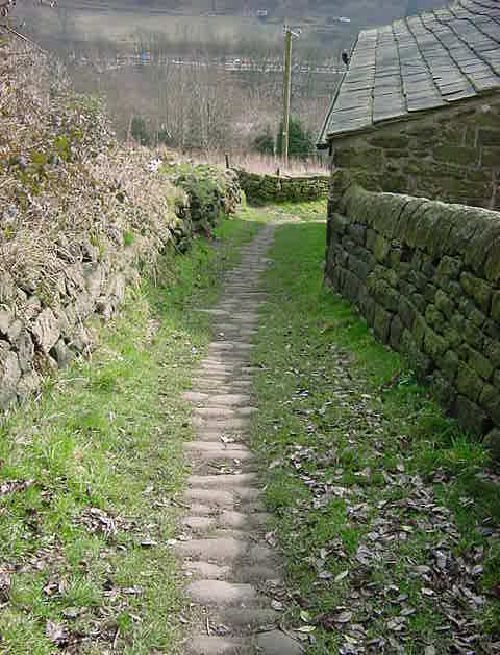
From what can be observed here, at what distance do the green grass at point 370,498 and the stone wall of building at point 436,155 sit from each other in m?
3.15

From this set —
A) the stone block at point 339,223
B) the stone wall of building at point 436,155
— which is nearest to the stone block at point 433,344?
the stone block at point 339,223

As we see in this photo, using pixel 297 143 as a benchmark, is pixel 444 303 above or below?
below

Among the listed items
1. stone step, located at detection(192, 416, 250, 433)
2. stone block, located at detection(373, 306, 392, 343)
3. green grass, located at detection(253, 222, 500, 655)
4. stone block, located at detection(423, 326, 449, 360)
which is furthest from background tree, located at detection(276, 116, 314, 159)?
stone step, located at detection(192, 416, 250, 433)

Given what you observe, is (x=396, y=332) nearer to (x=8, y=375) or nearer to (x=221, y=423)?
(x=221, y=423)

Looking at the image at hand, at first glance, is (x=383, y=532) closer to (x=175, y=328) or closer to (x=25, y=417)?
(x=25, y=417)

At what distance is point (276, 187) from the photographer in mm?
24547

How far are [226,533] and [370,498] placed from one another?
1.00 metres

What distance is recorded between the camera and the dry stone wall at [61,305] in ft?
15.1

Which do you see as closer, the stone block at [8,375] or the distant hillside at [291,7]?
the stone block at [8,375]

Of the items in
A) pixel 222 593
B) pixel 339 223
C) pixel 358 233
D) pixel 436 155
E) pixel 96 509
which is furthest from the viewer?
pixel 339 223

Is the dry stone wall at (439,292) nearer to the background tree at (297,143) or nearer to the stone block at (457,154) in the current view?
the stone block at (457,154)

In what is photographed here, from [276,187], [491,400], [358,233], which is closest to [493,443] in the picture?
[491,400]

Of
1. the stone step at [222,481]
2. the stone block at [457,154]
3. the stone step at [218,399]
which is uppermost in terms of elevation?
the stone block at [457,154]

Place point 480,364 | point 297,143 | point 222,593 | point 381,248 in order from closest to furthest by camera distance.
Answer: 1. point 222,593
2. point 480,364
3. point 381,248
4. point 297,143
